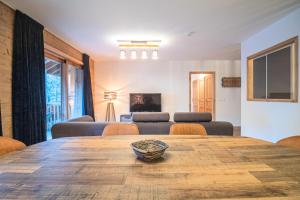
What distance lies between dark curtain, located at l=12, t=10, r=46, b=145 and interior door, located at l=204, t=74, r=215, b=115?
5162mm

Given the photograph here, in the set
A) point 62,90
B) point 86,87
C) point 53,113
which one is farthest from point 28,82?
point 86,87

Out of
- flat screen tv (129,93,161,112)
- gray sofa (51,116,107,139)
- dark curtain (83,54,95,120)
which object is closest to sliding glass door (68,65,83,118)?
dark curtain (83,54,95,120)

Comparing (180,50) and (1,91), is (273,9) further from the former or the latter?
(1,91)

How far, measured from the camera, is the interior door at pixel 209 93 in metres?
6.53

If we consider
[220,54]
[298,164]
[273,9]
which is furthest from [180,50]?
[298,164]

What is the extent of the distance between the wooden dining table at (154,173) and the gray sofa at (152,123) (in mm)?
1437

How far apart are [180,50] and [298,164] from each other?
4263 millimetres

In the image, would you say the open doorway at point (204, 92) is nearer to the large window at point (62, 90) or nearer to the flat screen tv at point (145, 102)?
the flat screen tv at point (145, 102)

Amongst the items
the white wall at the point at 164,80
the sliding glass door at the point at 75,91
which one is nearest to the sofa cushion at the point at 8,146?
the sliding glass door at the point at 75,91

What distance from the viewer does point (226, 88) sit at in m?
6.45

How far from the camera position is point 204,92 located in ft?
23.7

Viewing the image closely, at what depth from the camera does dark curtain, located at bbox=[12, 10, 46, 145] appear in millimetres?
2668

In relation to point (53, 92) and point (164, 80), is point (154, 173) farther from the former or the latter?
point (164, 80)

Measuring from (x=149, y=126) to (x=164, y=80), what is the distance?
149 inches
